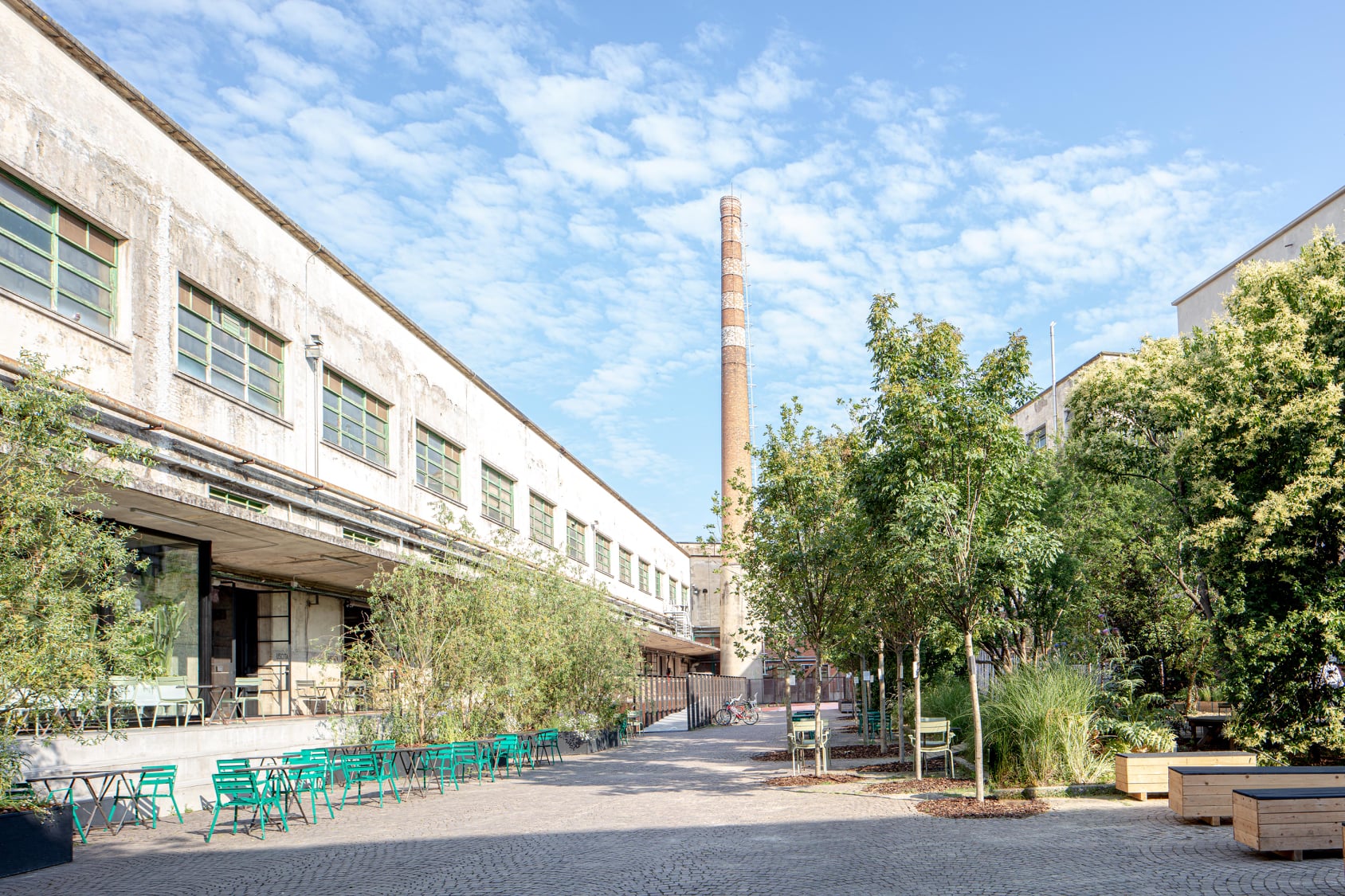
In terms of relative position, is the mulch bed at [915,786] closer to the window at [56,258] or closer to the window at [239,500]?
the window at [239,500]

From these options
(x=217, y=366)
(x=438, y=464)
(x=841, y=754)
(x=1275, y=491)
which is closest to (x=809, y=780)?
(x=841, y=754)

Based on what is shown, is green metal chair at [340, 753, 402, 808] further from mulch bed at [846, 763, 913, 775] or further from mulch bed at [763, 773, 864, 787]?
mulch bed at [846, 763, 913, 775]

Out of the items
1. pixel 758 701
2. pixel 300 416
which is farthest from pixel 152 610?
pixel 758 701

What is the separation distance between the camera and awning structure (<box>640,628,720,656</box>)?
1928 inches

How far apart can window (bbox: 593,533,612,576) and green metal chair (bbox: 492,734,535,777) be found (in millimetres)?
22230

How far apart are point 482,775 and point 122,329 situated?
10396 mm

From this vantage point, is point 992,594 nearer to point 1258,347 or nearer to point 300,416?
point 1258,347

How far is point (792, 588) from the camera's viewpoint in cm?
1916

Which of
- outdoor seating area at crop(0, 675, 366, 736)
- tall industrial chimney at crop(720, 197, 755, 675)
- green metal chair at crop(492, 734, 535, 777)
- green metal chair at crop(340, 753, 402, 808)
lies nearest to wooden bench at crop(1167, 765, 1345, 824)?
green metal chair at crop(340, 753, 402, 808)

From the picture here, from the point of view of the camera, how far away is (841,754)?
2330 cm

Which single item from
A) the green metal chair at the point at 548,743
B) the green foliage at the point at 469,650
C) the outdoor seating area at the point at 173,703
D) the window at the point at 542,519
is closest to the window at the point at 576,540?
the window at the point at 542,519

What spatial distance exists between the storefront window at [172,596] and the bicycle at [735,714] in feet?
86.8

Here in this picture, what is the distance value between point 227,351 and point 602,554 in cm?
2890

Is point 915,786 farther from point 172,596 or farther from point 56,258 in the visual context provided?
point 56,258
